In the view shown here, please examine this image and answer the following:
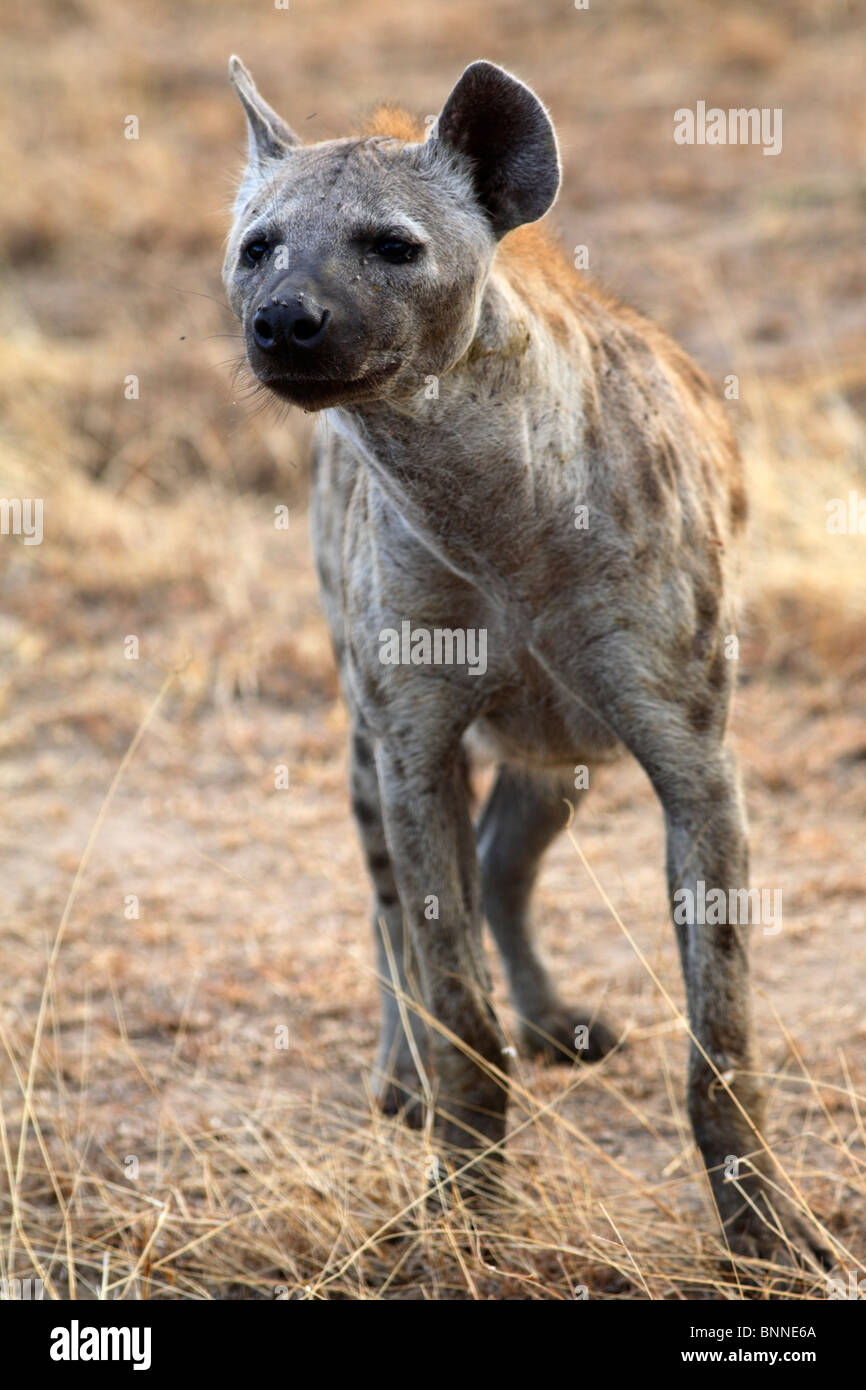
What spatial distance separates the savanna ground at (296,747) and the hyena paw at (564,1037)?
0.29 feet

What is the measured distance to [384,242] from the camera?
2561mm

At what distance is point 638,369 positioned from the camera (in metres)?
3.23

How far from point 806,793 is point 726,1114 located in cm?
219

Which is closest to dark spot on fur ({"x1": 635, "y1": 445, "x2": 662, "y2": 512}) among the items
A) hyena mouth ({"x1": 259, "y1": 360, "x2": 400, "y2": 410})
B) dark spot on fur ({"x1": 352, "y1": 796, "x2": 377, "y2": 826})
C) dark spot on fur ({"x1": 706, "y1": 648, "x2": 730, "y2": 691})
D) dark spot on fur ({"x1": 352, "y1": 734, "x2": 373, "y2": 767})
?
dark spot on fur ({"x1": 706, "y1": 648, "x2": 730, "y2": 691})

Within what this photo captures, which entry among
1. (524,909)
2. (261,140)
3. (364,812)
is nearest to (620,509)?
(261,140)

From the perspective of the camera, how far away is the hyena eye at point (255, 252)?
103 inches

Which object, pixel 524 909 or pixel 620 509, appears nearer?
pixel 620 509

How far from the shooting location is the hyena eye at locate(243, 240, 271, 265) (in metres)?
2.61

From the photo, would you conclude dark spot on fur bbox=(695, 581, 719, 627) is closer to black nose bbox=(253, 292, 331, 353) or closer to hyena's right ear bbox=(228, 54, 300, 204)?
black nose bbox=(253, 292, 331, 353)

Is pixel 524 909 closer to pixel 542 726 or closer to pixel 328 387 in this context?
pixel 542 726

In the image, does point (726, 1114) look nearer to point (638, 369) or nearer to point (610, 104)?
point (638, 369)

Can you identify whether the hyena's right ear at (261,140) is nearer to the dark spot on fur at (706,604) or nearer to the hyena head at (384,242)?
the hyena head at (384,242)

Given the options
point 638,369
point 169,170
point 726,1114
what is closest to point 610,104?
point 169,170

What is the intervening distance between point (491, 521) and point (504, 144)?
622mm
